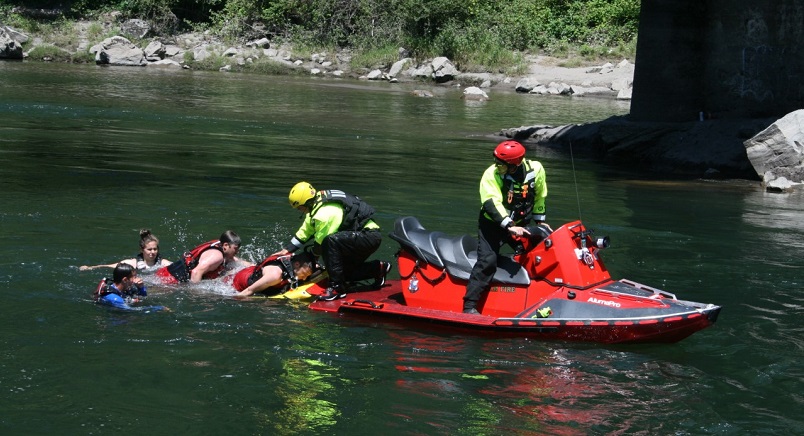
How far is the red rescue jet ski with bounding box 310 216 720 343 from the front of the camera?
8.93m

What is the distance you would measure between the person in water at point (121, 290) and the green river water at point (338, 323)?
0.19 m

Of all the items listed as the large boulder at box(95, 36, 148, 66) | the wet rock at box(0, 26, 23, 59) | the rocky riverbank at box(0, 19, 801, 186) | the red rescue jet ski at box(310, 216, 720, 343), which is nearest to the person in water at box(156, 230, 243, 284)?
the red rescue jet ski at box(310, 216, 720, 343)

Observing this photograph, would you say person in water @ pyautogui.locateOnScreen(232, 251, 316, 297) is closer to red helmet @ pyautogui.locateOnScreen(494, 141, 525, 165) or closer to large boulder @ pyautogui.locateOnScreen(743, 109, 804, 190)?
red helmet @ pyautogui.locateOnScreen(494, 141, 525, 165)

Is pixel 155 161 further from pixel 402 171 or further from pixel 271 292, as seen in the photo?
pixel 271 292

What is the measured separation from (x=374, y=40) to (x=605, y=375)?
44.5 metres

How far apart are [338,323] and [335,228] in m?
0.98

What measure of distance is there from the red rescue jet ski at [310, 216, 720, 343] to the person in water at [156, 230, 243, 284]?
5.93ft

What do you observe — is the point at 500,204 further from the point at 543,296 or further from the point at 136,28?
the point at 136,28

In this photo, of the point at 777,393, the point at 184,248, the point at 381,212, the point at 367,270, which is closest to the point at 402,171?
the point at 381,212

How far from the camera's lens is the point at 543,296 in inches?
369

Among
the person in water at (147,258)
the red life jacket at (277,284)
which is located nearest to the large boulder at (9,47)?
the person in water at (147,258)

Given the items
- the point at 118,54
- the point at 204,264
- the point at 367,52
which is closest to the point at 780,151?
the point at 204,264

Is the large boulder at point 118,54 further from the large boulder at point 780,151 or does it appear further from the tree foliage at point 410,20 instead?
the large boulder at point 780,151

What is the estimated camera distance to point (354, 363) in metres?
8.77
